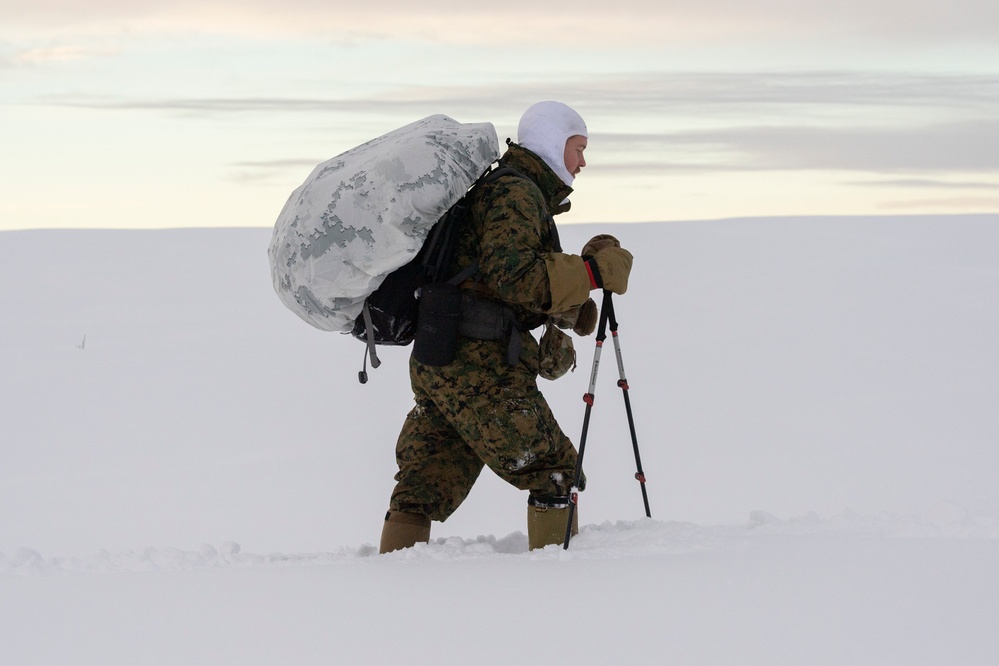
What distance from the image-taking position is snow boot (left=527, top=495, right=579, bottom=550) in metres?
4.71

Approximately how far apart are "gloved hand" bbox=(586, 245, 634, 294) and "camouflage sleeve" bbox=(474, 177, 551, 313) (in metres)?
0.20

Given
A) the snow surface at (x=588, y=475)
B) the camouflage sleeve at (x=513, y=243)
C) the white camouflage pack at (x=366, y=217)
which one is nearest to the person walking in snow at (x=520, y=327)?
the camouflage sleeve at (x=513, y=243)

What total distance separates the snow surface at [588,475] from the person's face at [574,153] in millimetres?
1581

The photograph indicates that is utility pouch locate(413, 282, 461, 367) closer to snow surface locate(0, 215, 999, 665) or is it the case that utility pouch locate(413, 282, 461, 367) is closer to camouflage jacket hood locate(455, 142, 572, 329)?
camouflage jacket hood locate(455, 142, 572, 329)

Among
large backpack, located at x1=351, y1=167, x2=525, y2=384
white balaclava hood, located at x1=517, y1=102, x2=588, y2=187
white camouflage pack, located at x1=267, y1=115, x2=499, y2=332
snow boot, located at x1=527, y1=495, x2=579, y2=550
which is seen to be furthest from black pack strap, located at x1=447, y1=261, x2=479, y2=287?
snow boot, located at x1=527, y1=495, x2=579, y2=550

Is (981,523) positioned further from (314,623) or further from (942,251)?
(942,251)

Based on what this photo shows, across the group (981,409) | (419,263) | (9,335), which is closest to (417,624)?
(419,263)

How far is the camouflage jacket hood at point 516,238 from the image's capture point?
4.24 m

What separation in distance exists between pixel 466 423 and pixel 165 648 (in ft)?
4.95

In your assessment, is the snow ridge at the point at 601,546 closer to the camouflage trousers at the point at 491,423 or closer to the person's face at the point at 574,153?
the camouflage trousers at the point at 491,423

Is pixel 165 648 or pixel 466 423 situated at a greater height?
pixel 466 423

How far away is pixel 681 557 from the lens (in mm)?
4375

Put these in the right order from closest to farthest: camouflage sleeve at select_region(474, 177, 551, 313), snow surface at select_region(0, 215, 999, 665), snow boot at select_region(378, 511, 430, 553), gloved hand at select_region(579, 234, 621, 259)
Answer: snow surface at select_region(0, 215, 999, 665), camouflage sleeve at select_region(474, 177, 551, 313), gloved hand at select_region(579, 234, 621, 259), snow boot at select_region(378, 511, 430, 553)

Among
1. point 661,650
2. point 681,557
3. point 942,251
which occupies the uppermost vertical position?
point 942,251
